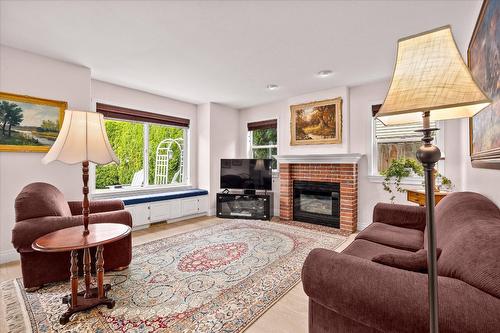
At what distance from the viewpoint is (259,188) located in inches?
196

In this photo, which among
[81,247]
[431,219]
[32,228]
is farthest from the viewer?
[32,228]

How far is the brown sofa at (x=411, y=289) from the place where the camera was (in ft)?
2.60

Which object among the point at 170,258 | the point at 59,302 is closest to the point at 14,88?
the point at 59,302

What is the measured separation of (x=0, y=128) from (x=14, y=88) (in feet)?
1.62

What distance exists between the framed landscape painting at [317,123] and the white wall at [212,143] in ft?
5.34

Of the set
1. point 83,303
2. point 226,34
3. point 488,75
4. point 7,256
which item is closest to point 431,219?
point 488,75

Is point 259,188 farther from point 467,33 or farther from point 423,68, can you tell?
point 423,68

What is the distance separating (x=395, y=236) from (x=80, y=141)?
267cm

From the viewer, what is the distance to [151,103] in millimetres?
4586

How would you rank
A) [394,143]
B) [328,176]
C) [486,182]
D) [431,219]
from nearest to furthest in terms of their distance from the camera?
1. [431,219]
2. [486,182]
3. [394,143]
4. [328,176]

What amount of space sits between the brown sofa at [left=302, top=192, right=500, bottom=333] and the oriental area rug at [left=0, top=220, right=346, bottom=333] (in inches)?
34.4

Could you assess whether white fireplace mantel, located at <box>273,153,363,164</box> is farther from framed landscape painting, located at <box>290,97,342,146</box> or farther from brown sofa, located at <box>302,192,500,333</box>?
brown sofa, located at <box>302,192,500,333</box>

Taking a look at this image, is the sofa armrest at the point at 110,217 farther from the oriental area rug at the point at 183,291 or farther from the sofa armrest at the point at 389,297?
the sofa armrest at the point at 389,297

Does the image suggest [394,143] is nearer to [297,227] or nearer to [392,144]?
[392,144]
